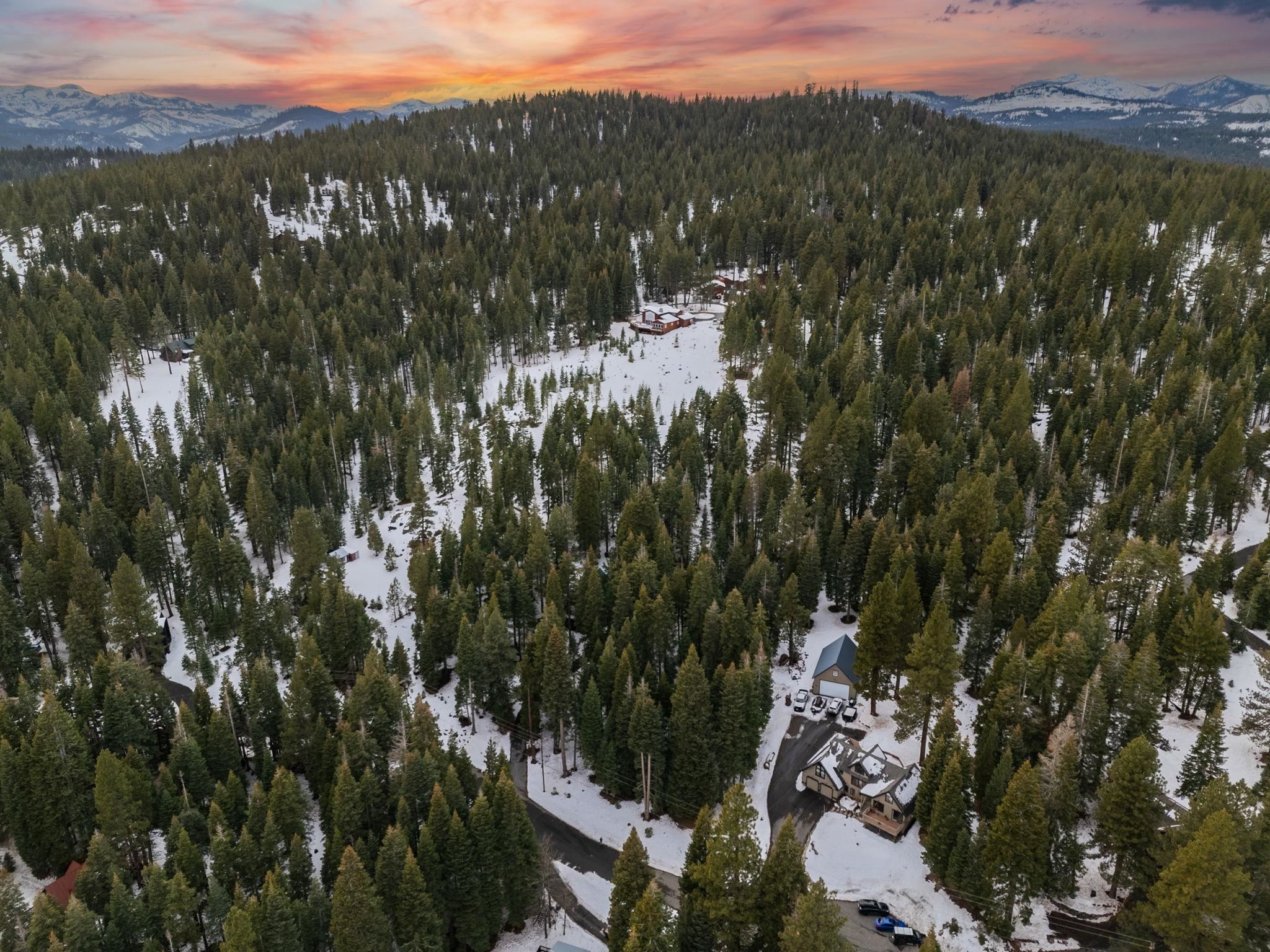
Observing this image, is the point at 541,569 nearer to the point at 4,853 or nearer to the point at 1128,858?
the point at 4,853

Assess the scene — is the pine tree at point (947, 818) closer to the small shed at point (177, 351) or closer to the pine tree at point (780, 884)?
the pine tree at point (780, 884)

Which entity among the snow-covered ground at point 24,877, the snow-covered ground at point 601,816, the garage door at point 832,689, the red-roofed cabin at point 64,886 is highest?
the garage door at point 832,689

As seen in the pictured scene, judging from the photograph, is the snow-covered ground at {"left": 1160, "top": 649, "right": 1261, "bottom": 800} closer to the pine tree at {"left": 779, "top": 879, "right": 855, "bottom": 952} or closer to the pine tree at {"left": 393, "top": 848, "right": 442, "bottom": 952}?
the pine tree at {"left": 779, "top": 879, "right": 855, "bottom": 952}

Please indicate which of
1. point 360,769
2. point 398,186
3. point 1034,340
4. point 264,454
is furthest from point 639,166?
point 360,769

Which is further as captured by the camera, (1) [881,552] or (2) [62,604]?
(2) [62,604]

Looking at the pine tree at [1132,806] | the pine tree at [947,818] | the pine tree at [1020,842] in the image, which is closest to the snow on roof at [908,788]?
the pine tree at [947,818]
